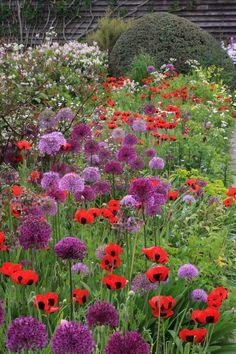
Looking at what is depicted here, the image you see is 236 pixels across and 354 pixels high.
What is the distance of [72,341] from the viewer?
4.07 feet

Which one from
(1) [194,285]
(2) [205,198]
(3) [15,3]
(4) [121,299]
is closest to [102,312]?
(4) [121,299]

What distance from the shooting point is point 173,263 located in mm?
2531

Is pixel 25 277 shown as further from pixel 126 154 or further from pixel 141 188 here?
pixel 126 154

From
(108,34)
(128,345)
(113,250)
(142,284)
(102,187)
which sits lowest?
(108,34)

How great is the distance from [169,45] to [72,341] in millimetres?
9430

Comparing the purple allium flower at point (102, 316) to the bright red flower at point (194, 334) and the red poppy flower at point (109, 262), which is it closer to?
the bright red flower at point (194, 334)

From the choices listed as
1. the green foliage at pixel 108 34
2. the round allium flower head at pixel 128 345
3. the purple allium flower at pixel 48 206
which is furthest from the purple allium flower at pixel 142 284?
the green foliage at pixel 108 34

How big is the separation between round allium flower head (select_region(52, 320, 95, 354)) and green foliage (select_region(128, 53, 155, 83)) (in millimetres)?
8348

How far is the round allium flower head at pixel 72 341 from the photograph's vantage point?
1.23 metres

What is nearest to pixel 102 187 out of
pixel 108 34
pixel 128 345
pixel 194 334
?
pixel 194 334

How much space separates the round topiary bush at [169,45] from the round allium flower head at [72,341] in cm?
905

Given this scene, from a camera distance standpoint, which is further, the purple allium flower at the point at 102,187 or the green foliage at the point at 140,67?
the green foliage at the point at 140,67

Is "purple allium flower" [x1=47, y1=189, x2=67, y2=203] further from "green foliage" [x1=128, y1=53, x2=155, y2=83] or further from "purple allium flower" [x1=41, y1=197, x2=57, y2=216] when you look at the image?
"green foliage" [x1=128, y1=53, x2=155, y2=83]

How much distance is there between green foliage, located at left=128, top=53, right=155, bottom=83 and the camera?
9.41 meters
